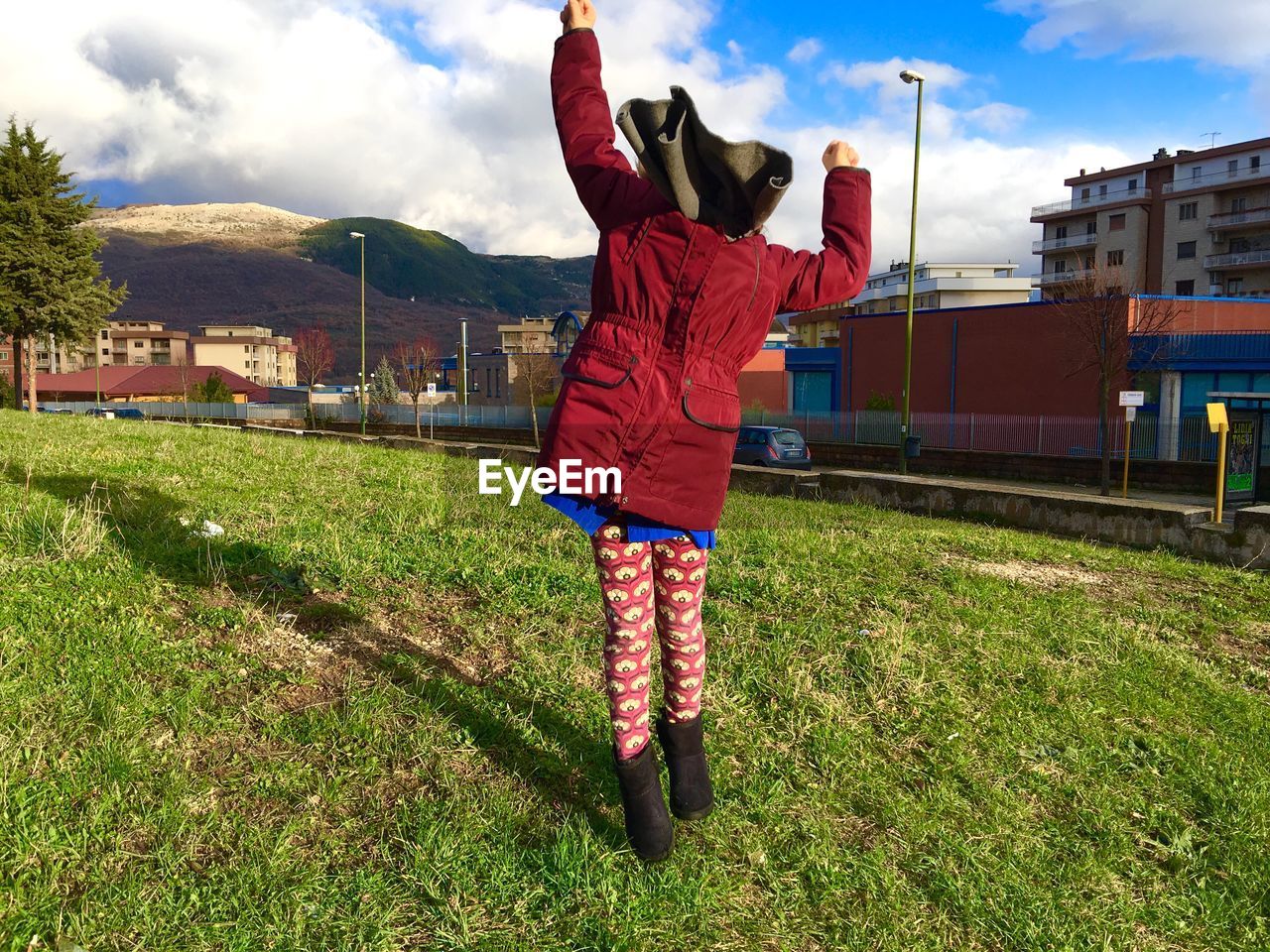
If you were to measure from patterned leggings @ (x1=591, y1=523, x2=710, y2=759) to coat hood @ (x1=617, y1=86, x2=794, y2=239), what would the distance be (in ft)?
2.89

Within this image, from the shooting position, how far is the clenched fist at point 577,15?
8.35 ft

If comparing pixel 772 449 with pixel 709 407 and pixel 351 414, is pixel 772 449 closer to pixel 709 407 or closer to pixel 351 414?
pixel 709 407

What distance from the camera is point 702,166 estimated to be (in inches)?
87.3

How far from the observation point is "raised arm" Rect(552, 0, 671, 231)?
247 cm

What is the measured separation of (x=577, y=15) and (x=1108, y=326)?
2518cm

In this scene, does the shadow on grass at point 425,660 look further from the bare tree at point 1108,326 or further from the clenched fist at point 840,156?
the bare tree at point 1108,326

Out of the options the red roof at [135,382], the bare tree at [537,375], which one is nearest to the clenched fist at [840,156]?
the bare tree at [537,375]

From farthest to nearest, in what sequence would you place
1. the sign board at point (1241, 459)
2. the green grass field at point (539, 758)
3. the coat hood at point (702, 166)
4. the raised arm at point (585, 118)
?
the sign board at point (1241, 459), the raised arm at point (585, 118), the green grass field at point (539, 758), the coat hood at point (702, 166)

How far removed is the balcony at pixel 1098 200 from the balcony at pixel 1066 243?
2129 millimetres

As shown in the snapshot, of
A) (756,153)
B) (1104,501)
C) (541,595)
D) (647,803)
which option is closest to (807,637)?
(541,595)

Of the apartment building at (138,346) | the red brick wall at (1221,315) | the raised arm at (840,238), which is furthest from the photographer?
the apartment building at (138,346)

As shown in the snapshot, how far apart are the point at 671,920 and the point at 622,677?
2.07 ft

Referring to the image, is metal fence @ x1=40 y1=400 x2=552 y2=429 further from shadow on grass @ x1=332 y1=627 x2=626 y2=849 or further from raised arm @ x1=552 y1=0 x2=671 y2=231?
raised arm @ x1=552 y1=0 x2=671 y2=231

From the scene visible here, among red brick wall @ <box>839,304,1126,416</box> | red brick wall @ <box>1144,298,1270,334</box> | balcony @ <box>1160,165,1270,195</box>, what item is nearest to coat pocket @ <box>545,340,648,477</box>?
red brick wall @ <box>839,304,1126,416</box>
